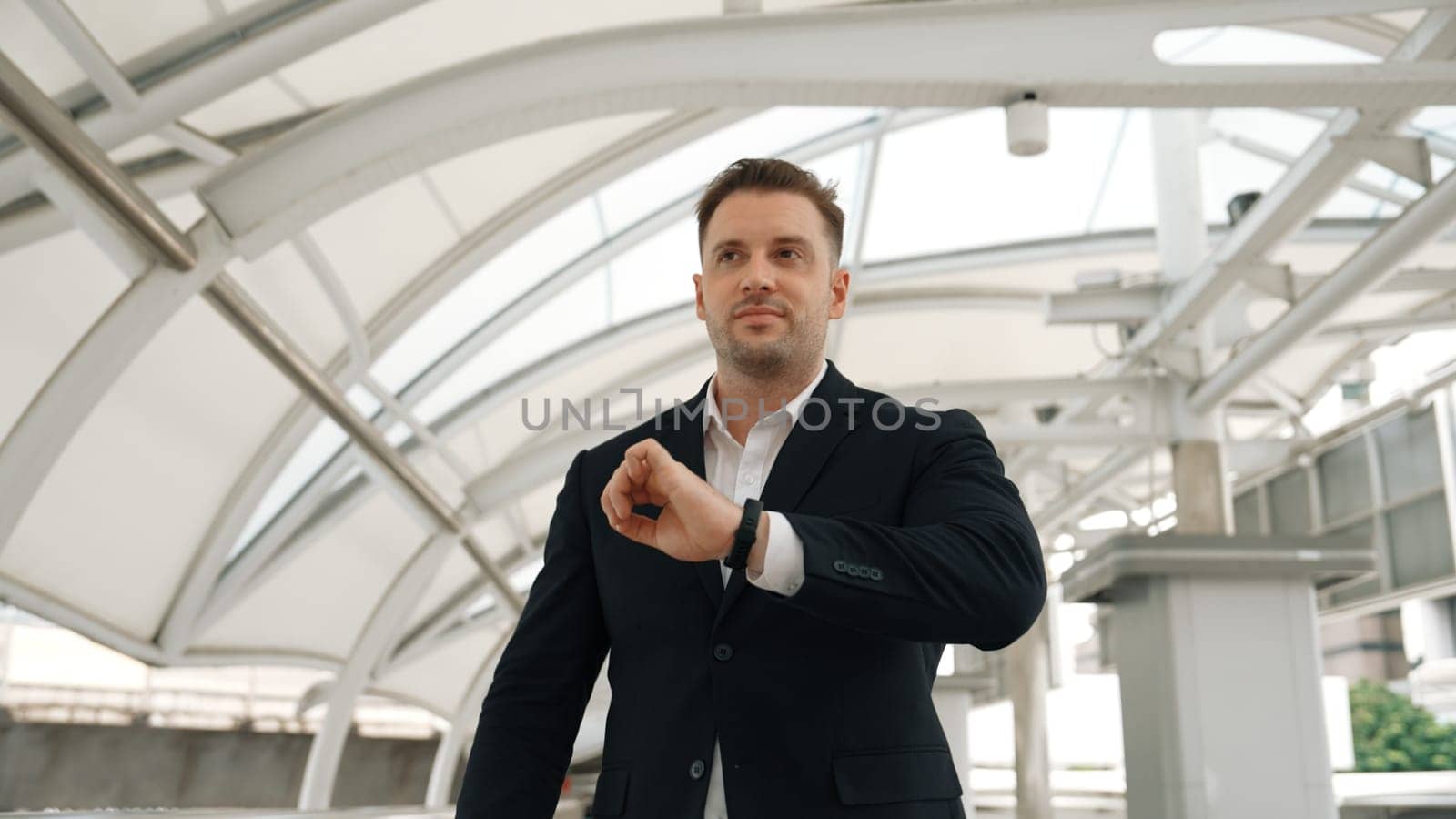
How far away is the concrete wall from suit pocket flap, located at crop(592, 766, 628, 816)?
29.6m

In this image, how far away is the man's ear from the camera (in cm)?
232

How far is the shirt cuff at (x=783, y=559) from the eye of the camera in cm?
171

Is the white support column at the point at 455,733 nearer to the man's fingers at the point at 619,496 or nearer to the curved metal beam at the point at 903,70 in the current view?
the curved metal beam at the point at 903,70

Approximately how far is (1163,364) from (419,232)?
10.1 metres

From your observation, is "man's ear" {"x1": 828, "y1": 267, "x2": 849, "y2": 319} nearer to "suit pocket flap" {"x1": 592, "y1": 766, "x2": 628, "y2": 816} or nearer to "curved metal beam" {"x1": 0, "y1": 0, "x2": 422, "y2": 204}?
"suit pocket flap" {"x1": 592, "y1": 766, "x2": 628, "y2": 816}

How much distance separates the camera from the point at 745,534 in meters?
1.70

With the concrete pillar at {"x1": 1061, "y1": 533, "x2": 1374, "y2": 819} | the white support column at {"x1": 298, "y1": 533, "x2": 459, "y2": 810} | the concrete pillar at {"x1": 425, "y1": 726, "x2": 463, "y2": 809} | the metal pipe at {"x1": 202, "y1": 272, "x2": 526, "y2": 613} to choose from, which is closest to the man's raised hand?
the concrete pillar at {"x1": 1061, "y1": 533, "x2": 1374, "y2": 819}

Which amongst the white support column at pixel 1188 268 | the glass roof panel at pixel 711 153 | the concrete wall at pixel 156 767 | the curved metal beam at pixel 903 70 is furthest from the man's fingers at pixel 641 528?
the concrete wall at pixel 156 767

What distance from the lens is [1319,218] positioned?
20078 mm

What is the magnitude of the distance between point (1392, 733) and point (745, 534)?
163 ft

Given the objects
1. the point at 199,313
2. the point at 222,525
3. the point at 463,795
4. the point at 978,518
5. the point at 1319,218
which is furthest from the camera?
the point at 1319,218

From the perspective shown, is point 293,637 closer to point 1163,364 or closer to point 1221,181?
point 1163,364

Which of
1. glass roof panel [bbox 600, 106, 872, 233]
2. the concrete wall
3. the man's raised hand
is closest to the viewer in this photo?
the man's raised hand

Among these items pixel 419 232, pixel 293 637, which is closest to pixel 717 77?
pixel 419 232
